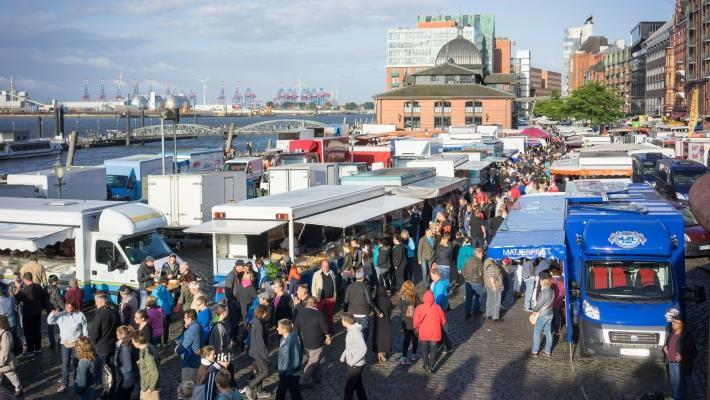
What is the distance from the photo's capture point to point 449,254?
18.5m

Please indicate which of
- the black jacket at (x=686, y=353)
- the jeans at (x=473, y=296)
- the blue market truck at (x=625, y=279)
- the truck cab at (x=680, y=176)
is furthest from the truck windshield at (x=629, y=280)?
the truck cab at (x=680, y=176)

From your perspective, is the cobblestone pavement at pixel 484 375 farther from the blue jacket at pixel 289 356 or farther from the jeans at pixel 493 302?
the blue jacket at pixel 289 356

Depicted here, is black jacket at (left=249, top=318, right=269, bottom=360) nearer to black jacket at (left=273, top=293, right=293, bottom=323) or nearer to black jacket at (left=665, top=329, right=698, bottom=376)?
black jacket at (left=273, top=293, right=293, bottom=323)

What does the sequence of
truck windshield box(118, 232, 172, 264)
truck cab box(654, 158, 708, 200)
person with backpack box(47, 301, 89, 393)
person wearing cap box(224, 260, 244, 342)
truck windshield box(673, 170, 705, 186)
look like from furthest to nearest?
truck windshield box(673, 170, 705, 186), truck cab box(654, 158, 708, 200), truck windshield box(118, 232, 172, 264), person wearing cap box(224, 260, 244, 342), person with backpack box(47, 301, 89, 393)

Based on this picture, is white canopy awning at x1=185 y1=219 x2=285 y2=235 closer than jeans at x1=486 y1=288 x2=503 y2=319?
No

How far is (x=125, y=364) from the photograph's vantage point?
10852 millimetres

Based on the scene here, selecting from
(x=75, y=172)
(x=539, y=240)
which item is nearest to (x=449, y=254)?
(x=539, y=240)

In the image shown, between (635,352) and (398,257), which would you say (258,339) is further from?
(398,257)

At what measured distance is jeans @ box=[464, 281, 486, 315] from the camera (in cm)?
1678

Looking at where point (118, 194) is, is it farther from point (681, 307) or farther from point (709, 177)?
point (709, 177)

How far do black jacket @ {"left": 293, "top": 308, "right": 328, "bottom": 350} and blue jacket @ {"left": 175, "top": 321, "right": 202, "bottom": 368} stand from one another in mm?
1386

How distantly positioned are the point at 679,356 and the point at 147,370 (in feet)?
23.0

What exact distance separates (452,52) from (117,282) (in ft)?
368

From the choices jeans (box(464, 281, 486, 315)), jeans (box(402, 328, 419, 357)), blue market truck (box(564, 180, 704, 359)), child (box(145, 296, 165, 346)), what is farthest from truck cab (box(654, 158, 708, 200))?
child (box(145, 296, 165, 346))
